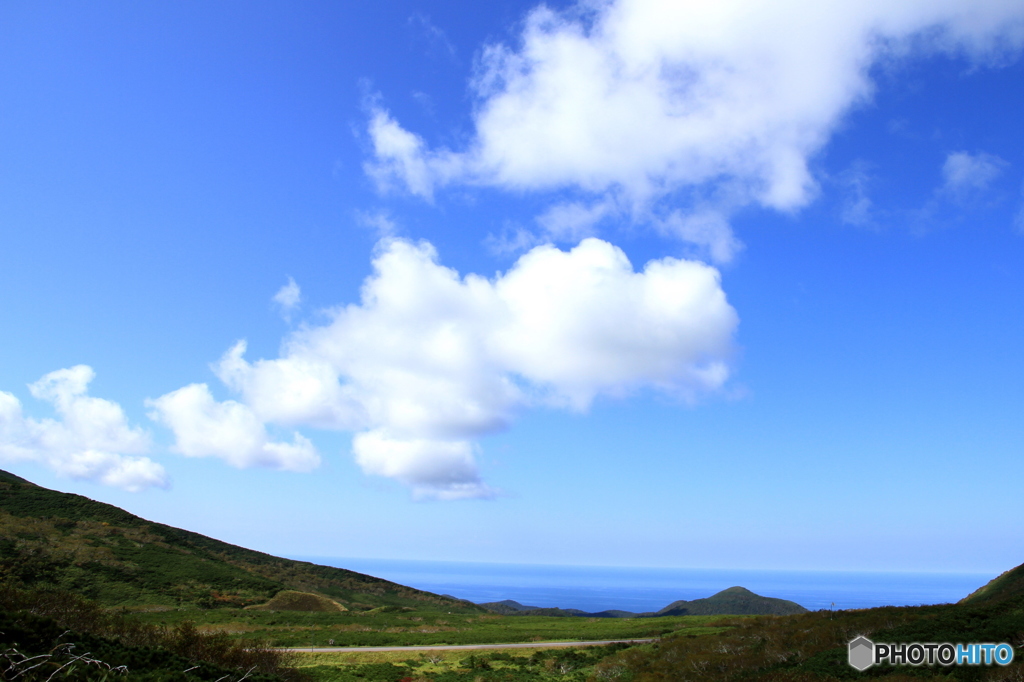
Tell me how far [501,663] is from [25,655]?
29670mm

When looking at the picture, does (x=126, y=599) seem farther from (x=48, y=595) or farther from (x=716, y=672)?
(x=716, y=672)

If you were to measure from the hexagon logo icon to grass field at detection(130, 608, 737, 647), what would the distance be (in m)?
23.0

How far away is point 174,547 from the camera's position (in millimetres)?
90438

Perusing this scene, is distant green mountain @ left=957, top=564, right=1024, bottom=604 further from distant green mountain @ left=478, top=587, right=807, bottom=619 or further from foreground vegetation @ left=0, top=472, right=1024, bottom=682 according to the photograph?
distant green mountain @ left=478, top=587, right=807, bottom=619

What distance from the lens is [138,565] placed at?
74062 mm

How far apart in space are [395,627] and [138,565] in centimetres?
4049

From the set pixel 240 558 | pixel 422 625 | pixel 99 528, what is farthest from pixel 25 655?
pixel 240 558

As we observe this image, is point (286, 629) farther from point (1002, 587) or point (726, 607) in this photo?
point (726, 607)

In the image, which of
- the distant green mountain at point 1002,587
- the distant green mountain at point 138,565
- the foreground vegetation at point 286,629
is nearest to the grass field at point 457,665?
the foreground vegetation at point 286,629

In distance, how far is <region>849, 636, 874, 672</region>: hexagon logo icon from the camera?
25623 mm

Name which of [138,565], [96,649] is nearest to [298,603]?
[138,565]

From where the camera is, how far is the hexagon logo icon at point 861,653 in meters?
25.6

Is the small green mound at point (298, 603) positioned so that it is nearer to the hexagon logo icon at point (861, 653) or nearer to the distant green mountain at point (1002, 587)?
the hexagon logo icon at point (861, 653)

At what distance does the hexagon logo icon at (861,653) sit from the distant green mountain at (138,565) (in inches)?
2690
